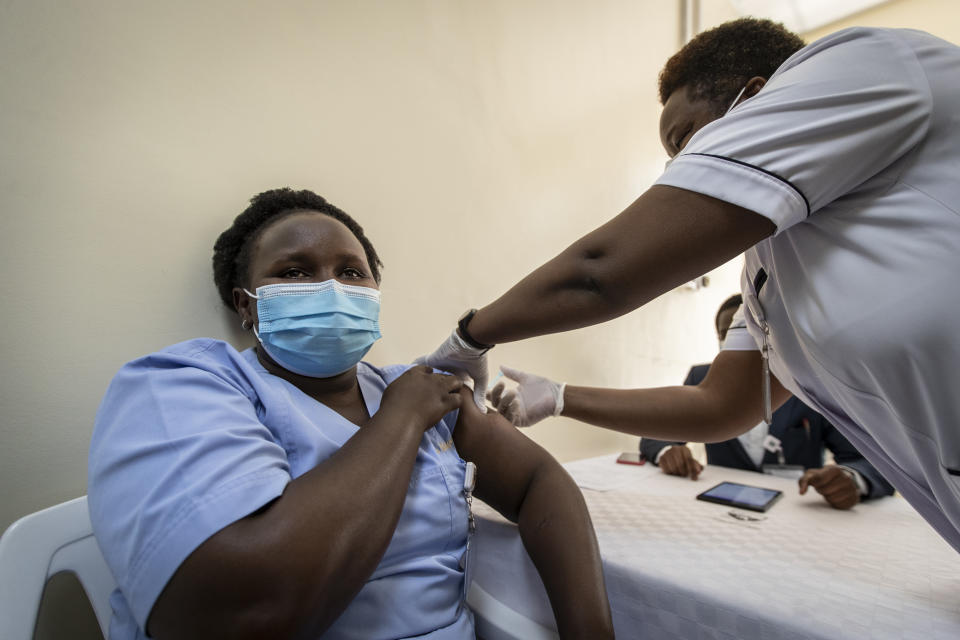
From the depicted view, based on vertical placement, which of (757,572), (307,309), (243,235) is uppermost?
(243,235)

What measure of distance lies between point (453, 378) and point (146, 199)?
34.2 inches

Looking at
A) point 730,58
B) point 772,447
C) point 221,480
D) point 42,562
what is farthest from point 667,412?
point 42,562

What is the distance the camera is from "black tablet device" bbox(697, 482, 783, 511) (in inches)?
50.2

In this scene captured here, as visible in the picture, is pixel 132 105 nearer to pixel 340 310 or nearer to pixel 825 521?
pixel 340 310

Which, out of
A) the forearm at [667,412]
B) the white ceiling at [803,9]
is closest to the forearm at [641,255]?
the forearm at [667,412]

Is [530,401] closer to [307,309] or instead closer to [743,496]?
[743,496]

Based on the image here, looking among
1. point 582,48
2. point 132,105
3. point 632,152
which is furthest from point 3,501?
point 632,152

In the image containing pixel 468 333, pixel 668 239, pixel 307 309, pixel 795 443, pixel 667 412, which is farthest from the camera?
pixel 795 443

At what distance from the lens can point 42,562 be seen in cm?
82

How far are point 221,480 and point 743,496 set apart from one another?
141cm

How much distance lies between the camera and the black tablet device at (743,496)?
128 cm

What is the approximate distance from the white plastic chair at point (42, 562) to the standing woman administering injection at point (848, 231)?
39.2 inches

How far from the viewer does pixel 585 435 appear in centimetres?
222

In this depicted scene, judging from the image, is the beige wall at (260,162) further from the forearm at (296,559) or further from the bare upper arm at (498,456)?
the forearm at (296,559)
